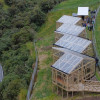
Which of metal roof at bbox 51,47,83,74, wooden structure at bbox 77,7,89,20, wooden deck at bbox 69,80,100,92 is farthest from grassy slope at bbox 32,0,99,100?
wooden structure at bbox 77,7,89,20

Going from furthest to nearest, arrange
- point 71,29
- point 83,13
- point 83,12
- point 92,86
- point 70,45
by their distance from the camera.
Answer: point 83,12 → point 83,13 → point 71,29 → point 70,45 → point 92,86

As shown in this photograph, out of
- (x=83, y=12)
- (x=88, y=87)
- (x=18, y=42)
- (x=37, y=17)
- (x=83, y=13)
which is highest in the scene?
(x=83, y=12)

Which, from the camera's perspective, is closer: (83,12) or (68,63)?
(68,63)

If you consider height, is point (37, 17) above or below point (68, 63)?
below

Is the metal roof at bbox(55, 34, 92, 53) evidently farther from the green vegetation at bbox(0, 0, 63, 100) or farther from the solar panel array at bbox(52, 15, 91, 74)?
the green vegetation at bbox(0, 0, 63, 100)

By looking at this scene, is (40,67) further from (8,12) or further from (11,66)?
(8,12)

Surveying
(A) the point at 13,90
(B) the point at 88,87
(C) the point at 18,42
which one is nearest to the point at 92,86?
(B) the point at 88,87

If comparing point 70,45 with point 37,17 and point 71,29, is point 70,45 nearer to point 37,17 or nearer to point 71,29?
point 71,29
